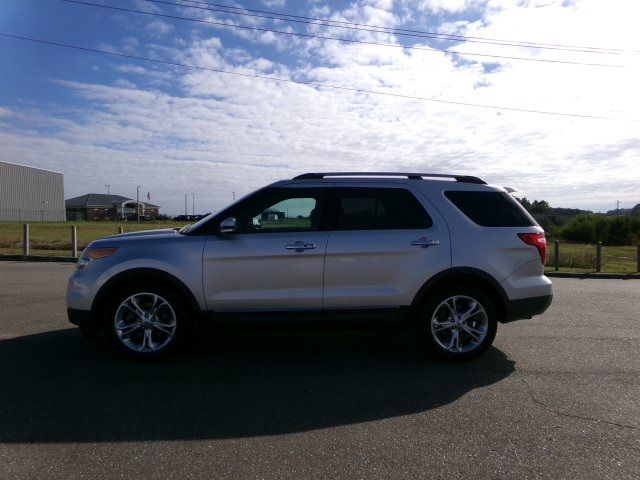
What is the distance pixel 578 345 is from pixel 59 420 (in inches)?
216

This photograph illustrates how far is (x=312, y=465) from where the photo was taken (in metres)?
3.46

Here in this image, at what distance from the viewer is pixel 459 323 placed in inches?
222

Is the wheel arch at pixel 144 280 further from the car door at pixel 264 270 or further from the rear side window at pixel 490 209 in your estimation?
the rear side window at pixel 490 209

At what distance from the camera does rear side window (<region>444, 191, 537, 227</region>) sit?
227 inches

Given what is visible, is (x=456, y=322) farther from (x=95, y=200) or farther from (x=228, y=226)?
(x=95, y=200)

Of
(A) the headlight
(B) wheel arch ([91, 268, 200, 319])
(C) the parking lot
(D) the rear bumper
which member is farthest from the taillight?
(A) the headlight

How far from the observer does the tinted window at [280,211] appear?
560 centimetres

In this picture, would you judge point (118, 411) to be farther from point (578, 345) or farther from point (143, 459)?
point (578, 345)

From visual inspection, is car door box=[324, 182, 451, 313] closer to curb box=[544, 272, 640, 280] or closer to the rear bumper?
the rear bumper

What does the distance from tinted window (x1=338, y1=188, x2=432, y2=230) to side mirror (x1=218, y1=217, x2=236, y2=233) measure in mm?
1068

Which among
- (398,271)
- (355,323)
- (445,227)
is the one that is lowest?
(355,323)

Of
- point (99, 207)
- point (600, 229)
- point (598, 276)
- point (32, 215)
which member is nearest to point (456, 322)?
point (598, 276)

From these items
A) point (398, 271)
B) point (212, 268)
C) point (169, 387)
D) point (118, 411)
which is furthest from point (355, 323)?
point (118, 411)

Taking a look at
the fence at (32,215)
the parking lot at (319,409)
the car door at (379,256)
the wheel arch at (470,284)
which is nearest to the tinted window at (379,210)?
the car door at (379,256)
